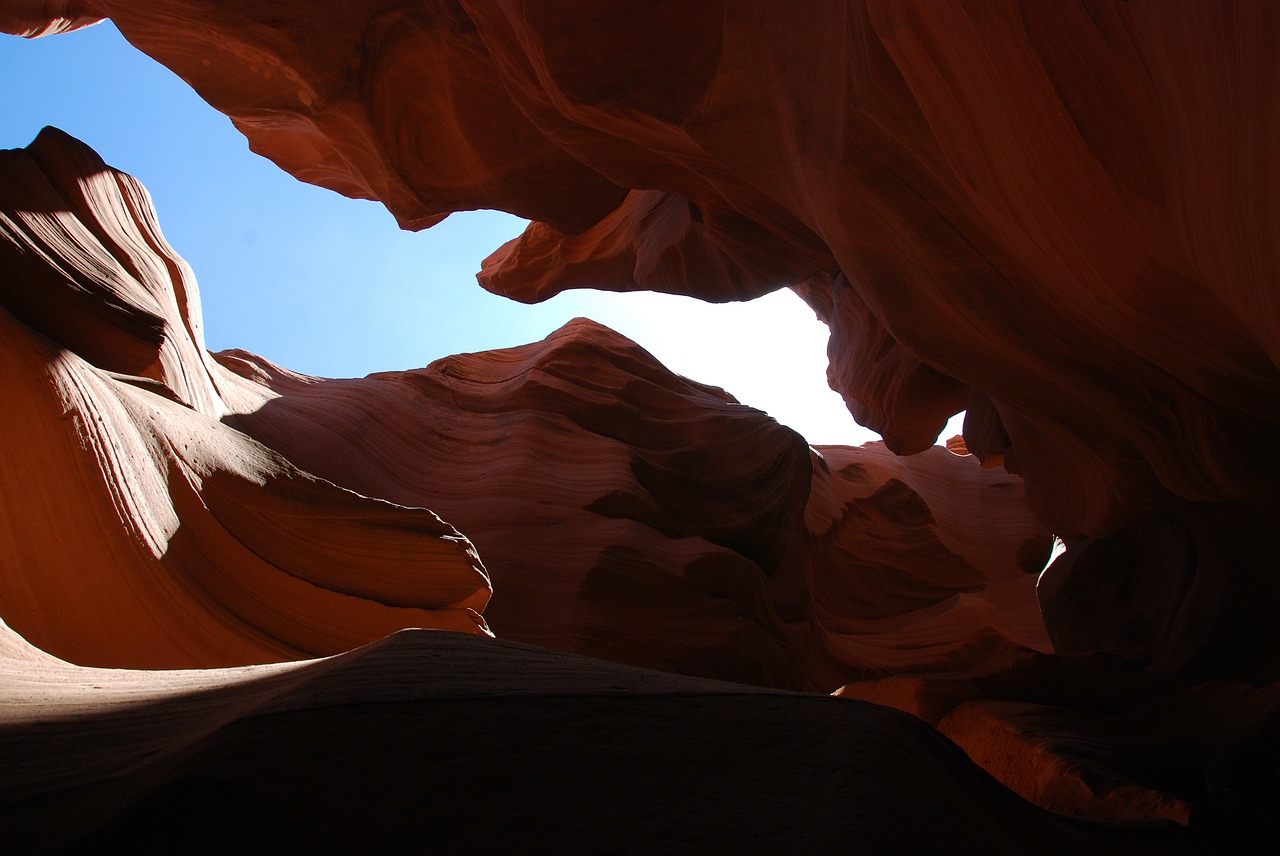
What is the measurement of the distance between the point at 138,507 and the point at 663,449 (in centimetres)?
725

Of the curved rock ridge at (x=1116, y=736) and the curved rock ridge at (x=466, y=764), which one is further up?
the curved rock ridge at (x=466, y=764)

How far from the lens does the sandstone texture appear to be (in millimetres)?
2770

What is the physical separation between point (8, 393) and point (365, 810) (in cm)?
383

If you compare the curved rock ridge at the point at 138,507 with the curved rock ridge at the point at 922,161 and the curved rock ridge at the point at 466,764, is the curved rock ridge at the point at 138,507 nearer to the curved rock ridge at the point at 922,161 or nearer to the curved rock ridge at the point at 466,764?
the curved rock ridge at the point at 466,764

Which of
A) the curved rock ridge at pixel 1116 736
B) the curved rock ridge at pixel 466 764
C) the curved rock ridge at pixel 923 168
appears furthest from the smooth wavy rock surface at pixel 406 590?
the curved rock ridge at pixel 923 168

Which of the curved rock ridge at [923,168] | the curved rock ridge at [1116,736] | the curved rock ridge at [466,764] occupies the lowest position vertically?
the curved rock ridge at [1116,736]

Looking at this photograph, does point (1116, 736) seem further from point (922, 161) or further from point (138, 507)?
point (138, 507)

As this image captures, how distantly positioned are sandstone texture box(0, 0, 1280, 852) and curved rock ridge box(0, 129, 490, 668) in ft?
0.09

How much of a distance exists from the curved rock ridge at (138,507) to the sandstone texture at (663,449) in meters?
0.03

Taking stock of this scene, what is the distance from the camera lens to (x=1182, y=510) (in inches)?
308

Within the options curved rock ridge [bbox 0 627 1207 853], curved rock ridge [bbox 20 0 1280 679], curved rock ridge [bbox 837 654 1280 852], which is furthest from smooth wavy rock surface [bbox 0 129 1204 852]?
curved rock ridge [bbox 20 0 1280 679]

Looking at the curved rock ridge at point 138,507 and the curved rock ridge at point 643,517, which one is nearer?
the curved rock ridge at point 138,507

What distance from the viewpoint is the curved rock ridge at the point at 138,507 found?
4789mm

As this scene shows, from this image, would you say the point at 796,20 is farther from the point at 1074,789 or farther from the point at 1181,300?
the point at 1074,789
